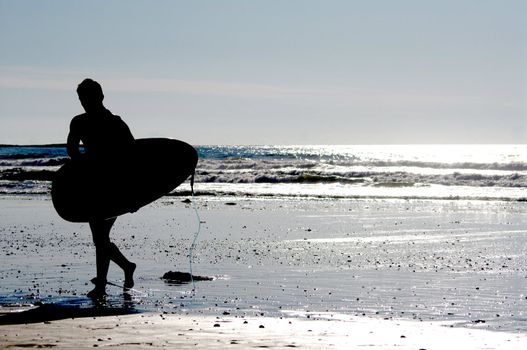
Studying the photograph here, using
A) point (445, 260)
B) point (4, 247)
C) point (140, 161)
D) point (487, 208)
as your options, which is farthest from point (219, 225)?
point (487, 208)

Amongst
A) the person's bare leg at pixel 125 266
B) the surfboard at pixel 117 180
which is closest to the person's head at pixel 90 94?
the surfboard at pixel 117 180

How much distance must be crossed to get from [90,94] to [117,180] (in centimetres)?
112

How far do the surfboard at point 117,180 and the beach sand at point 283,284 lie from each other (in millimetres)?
907

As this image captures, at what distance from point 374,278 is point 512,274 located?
1.85 meters

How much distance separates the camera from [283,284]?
943 cm

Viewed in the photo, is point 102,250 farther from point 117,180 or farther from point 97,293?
point 117,180

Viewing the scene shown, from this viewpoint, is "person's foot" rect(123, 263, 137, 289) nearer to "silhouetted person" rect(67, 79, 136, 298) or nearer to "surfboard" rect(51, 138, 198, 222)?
"silhouetted person" rect(67, 79, 136, 298)

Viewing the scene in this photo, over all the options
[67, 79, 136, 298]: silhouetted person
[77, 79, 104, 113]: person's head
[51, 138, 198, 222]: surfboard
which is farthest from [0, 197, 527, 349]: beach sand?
[77, 79, 104, 113]: person's head

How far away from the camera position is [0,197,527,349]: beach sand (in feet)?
21.0

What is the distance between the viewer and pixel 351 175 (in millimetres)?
47188

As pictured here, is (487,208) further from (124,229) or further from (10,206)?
(10,206)

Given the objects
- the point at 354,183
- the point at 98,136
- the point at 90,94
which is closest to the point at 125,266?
the point at 98,136

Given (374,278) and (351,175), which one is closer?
(374,278)

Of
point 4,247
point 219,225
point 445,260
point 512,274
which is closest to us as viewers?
point 512,274
